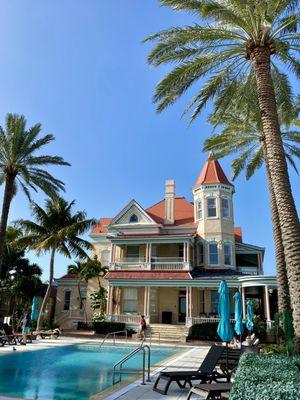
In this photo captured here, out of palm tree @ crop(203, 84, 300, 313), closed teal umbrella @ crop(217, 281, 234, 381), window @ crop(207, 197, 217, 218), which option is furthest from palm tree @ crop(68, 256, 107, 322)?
closed teal umbrella @ crop(217, 281, 234, 381)

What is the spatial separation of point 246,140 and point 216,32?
9146 millimetres

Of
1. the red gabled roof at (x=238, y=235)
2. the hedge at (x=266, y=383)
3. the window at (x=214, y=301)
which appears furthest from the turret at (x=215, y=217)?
the hedge at (x=266, y=383)

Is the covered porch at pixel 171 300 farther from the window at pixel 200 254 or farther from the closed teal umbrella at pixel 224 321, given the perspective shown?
the closed teal umbrella at pixel 224 321

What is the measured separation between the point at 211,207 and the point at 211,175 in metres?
3.38

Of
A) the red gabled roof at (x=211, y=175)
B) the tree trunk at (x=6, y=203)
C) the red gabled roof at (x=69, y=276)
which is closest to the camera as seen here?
the tree trunk at (x=6, y=203)

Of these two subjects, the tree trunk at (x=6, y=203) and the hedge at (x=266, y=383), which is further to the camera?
the tree trunk at (x=6, y=203)

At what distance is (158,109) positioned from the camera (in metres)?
15.5

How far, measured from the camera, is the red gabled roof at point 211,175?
113 ft

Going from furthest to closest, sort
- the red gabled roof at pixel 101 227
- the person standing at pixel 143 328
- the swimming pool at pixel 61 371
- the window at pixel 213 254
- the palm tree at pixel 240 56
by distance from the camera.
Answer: the red gabled roof at pixel 101 227 → the window at pixel 213 254 → the person standing at pixel 143 328 → the palm tree at pixel 240 56 → the swimming pool at pixel 61 371

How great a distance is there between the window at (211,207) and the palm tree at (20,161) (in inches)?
592

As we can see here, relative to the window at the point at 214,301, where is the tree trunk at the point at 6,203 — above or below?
above

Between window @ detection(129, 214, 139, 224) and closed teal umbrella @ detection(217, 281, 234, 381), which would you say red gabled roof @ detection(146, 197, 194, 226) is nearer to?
window @ detection(129, 214, 139, 224)

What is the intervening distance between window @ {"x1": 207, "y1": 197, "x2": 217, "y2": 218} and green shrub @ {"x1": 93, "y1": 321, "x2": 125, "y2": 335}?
12.6 m

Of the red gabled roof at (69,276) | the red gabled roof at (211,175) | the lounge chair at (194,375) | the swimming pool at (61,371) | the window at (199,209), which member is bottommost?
the swimming pool at (61,371)
